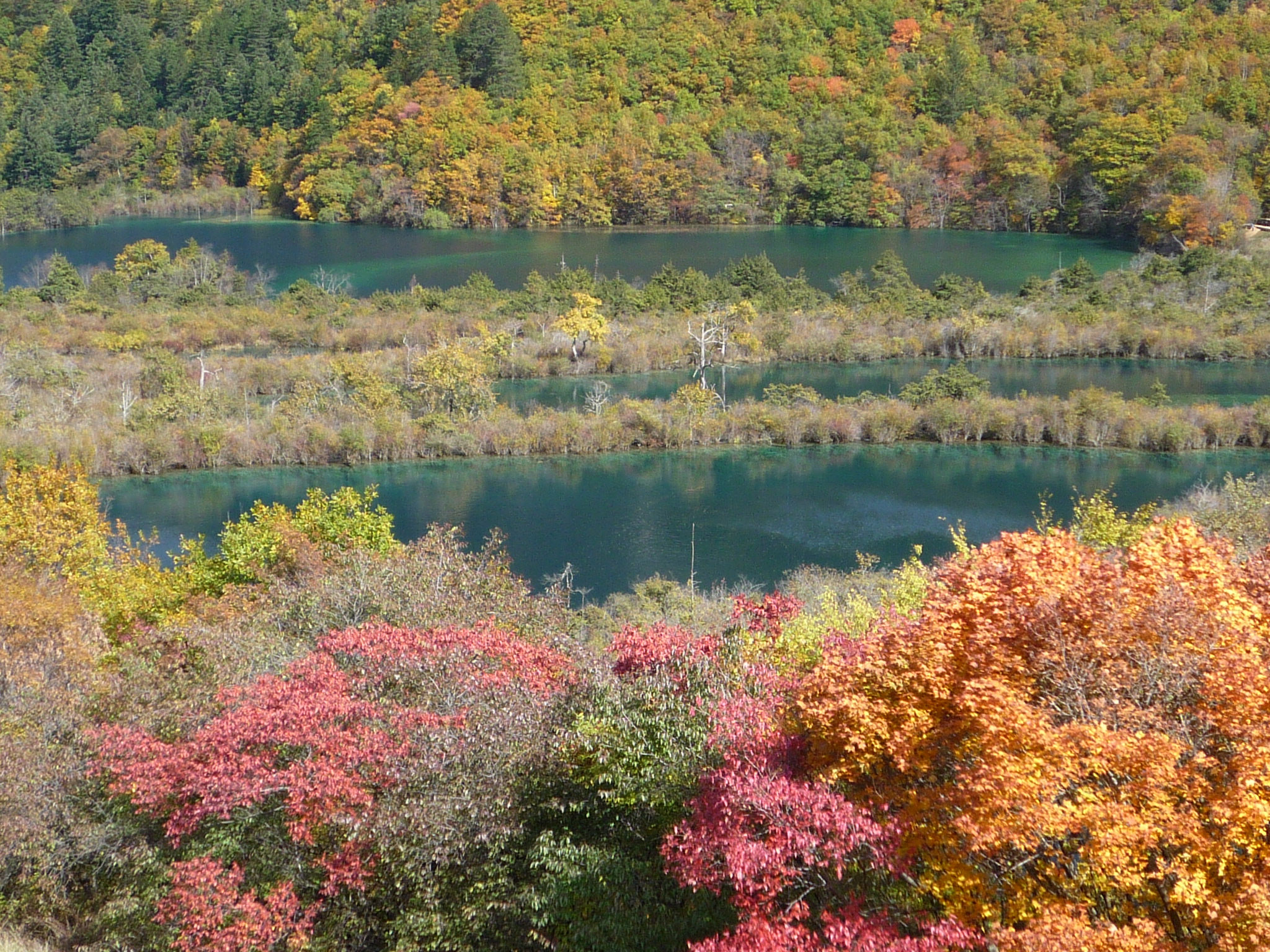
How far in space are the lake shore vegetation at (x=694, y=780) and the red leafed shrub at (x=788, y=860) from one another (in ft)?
0.10

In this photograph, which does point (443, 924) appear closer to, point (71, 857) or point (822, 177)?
point (71, 857)

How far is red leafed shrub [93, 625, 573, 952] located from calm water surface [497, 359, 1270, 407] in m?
31.4

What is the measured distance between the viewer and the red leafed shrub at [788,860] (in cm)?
730

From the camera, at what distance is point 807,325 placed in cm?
5044

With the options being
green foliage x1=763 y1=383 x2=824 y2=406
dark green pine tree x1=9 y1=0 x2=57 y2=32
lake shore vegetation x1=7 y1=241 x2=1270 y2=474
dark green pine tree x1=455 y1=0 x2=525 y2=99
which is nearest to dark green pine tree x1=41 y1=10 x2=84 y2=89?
dark green pine tree x1=9 y1=0 x2=57 y2=32

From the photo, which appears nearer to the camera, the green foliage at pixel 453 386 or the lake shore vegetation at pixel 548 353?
the lake shore vegetation at pixel 548 353

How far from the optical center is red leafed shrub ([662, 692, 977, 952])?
24.0 feet

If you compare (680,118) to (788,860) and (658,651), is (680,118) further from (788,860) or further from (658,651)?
(788,860)

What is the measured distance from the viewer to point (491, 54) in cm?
10719

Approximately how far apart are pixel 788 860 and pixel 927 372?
4031 cm

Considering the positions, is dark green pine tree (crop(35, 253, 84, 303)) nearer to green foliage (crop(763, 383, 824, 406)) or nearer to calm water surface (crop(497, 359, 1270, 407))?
calm water surface (crop(497, 359, 1270, 407))

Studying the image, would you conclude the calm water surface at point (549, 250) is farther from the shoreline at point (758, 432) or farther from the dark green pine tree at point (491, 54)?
the shoreline at point (758, 432)

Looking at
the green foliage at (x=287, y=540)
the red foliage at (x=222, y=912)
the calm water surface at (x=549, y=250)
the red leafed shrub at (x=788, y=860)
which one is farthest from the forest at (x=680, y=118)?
the red foliage at (x=222, y=912)

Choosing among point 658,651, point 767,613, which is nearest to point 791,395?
point 767,613
